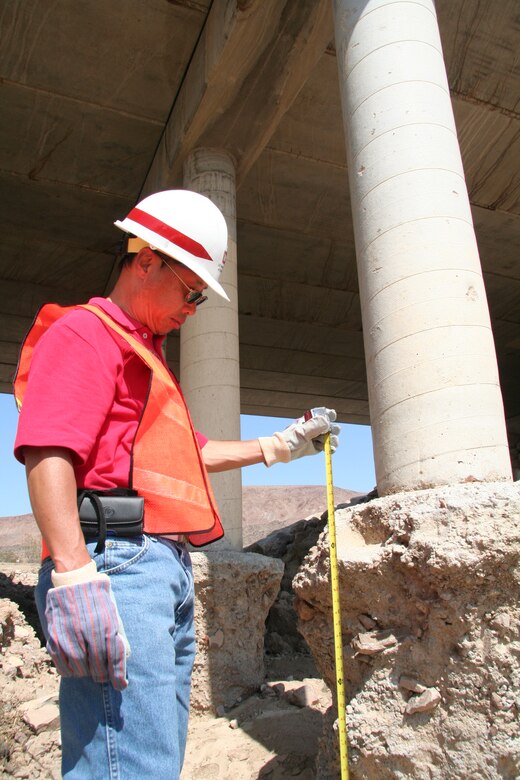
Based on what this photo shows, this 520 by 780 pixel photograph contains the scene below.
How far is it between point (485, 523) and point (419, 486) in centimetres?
52

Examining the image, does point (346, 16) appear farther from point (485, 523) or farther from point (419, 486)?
point (485, 523)

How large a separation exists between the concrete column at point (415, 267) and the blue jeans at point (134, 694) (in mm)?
1623

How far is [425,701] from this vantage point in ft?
8.46

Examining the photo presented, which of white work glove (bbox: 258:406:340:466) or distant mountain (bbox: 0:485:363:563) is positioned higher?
distant mountain (bbox: 0:485:363:563)

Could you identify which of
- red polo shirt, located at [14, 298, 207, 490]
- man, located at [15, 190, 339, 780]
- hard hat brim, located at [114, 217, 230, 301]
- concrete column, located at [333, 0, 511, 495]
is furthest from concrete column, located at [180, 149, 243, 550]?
red polo shirt, located at [14, 298, 207, 490]

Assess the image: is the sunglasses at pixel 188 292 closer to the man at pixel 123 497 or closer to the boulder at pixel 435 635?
the man at pixel 123 497

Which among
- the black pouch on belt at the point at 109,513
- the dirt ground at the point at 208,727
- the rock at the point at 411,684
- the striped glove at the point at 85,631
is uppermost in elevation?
the black pouch on belt at the point at 109,513

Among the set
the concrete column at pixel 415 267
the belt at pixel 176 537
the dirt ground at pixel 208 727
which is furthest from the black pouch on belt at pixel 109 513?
the dirt ground at pixel 208 727

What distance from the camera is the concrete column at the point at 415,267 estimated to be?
10.0 ft

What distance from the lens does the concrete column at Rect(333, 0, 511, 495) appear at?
306 centimetres

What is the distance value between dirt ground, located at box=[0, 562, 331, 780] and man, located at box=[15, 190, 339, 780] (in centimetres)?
275

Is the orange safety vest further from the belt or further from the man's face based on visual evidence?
the man's face

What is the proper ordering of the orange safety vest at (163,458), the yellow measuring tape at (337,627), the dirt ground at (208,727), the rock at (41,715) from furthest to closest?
1. the rock at (41,715)
2. the dirt ground at (208,727)
3. the yellow measuring tape at (337,627)
4. the orange safety vest at (163,458)

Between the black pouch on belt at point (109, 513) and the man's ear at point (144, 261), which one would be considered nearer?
the black pouch on belt at point (109, 513)
